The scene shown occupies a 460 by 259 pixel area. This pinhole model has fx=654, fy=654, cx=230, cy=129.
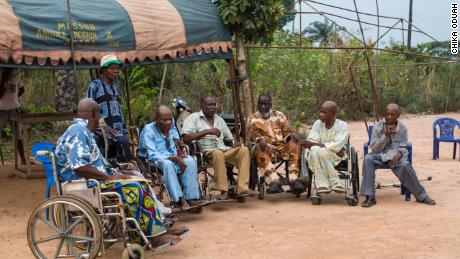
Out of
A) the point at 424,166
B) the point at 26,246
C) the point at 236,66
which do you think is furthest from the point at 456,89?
the point at 26,246

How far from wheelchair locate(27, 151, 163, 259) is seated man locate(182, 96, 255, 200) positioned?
2.21m

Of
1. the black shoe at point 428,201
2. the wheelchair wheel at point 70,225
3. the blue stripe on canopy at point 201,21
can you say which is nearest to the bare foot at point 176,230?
the wheelchair wheel at point 70,225

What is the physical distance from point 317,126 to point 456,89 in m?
12.6

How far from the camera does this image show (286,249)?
5469 millimetres

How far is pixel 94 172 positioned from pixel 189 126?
2.47 m

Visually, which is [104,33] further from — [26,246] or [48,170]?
[26,246]

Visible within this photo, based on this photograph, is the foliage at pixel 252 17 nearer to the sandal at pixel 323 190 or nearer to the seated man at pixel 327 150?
the seated man at pixel 327 150

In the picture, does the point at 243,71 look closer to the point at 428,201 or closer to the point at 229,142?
the point at 229,142

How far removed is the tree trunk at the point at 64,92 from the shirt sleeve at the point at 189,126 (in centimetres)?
538

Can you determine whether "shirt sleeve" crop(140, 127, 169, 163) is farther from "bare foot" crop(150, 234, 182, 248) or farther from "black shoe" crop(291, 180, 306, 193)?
"black shoe" crop(291, 180, 306, 193)

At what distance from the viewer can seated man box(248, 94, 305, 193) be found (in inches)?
294

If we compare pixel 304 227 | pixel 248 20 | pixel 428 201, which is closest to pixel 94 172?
pixel 304 227

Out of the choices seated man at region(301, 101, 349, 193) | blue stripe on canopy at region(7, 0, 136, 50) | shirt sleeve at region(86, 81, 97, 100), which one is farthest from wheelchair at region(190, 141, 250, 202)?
blue stripe on canopy at region(7, 0, 136, 50)

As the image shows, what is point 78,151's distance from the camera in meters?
4.87
